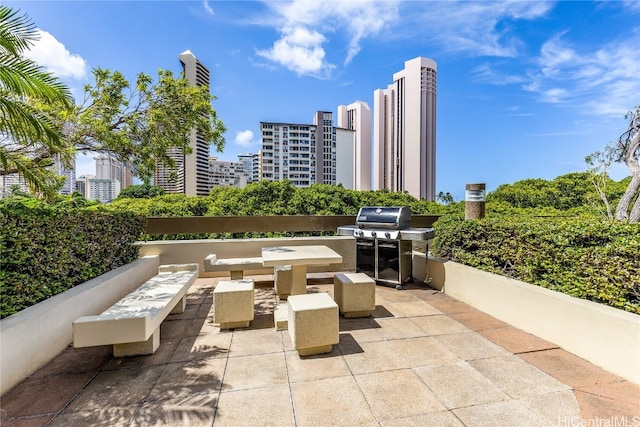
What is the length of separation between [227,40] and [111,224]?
16.5 ft

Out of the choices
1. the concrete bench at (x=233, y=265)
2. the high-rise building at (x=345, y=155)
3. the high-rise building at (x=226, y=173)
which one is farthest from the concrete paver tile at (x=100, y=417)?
the high-rise building at (x=345, y=155)

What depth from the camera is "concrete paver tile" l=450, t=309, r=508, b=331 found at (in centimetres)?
319

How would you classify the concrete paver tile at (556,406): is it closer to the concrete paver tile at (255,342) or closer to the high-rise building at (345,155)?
the concrete paver tile at (255,342)

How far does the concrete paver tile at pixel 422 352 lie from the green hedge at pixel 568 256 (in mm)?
1365

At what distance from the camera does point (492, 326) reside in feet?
10.5

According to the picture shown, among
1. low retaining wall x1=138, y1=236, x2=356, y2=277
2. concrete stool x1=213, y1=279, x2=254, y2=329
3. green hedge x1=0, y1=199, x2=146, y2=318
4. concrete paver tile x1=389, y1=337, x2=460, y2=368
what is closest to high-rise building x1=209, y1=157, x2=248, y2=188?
low retaining wall x1=138, y1=236, x2=356, y2=277

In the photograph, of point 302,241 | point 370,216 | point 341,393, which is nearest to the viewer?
point 341,393

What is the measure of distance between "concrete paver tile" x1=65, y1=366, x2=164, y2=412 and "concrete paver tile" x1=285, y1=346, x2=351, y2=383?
3.41 ft

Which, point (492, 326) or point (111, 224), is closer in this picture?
point (492, 326)

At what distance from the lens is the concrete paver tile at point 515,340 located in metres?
2.68

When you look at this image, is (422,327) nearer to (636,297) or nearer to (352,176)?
(636,297)

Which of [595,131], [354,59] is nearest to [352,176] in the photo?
[354,59]

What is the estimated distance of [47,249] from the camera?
9.11 ft

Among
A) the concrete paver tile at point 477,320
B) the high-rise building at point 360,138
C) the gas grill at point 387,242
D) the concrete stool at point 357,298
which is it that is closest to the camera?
the concrete paver tile at point 477,320
